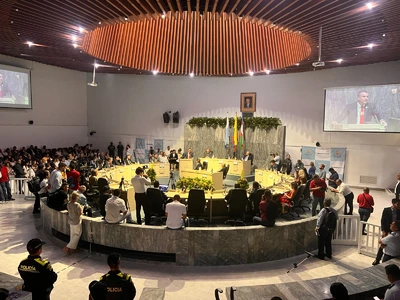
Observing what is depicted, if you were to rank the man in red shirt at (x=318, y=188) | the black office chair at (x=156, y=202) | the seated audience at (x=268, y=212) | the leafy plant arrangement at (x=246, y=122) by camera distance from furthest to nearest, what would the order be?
the leafy plant arrangement at (x=246, y=122), the man in red shirt at (x=318, y=188), the black office chair at (x=156, y=202), the seated audience at (x=268, y=212)

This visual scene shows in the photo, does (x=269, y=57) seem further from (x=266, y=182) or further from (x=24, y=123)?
(x=24, y=123)

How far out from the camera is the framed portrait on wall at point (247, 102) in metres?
18.0

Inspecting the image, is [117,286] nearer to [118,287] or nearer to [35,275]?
[118,287]

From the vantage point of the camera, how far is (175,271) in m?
6.00

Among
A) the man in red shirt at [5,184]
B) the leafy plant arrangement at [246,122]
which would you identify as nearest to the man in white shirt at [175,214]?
the man in red shirt at [5,184]

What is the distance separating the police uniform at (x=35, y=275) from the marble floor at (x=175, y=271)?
5.30 ft

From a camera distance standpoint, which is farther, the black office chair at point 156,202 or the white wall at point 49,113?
the white wall at point 49,113

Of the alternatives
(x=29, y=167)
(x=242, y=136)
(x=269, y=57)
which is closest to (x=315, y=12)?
(x=269, y=57)

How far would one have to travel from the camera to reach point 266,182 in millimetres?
12602

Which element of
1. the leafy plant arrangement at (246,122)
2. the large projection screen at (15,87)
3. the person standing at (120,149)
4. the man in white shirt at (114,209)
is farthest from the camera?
the person standing at (120,149)

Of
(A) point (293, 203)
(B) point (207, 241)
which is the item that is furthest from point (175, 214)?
(A) point (293, 203)

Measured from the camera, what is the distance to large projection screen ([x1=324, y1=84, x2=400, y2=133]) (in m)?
13.4

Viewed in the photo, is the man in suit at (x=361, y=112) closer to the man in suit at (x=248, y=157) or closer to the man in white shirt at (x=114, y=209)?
the man in suit at (x=248, y=157)

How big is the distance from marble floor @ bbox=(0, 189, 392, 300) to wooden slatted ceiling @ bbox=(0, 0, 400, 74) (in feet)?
17.2
